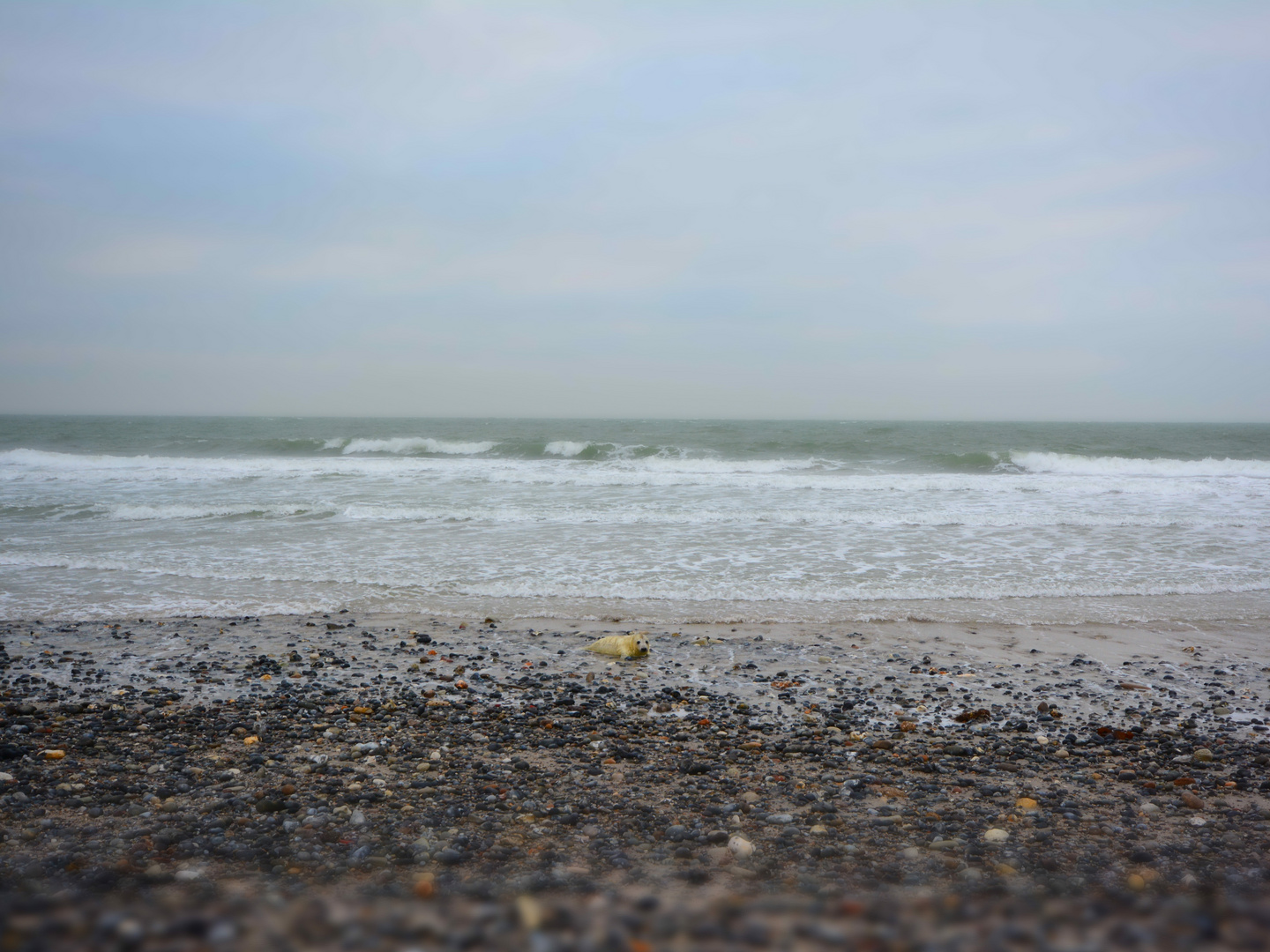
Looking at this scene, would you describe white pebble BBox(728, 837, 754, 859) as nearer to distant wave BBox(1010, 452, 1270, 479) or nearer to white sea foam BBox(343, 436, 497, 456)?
distant wave BBox(1010, 452, 1270, 479)

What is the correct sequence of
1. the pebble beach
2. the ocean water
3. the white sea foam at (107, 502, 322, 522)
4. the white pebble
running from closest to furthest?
the pebble beach < the white pebble < the ocean water < the white sea foam at (107, 502, 322, 522)

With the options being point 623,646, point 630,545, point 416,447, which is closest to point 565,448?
point 416,447

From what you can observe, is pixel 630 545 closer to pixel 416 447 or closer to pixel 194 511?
pixel 194 511

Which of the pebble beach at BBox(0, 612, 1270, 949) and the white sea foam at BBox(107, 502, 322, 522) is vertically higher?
the white sea foam at BBox(107, 502, 322, 522)

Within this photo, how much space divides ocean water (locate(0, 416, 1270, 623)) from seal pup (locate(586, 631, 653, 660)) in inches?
51.7

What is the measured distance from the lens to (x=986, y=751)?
4.50 metres

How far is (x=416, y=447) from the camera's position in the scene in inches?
1580

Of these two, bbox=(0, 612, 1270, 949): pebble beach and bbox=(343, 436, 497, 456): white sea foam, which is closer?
bbox=(0, 612, 1270, 949): pebble beach

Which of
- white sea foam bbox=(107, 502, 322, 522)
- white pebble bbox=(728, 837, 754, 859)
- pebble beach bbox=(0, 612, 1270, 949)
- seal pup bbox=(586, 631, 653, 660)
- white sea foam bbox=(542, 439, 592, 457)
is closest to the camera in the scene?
pebble beach bbox=(0, 612, 1270, 949)

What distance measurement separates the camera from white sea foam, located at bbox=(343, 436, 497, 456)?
128 ft

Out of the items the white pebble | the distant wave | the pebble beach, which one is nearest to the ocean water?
the pebble beach

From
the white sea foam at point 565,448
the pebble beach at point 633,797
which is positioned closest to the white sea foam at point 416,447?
the white sea foam at point 565,448

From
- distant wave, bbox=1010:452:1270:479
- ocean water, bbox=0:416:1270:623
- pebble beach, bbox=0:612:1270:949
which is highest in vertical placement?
distant wave, bbox=1010:452:1270:479

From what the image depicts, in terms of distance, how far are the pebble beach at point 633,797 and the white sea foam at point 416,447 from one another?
32.5 metres
